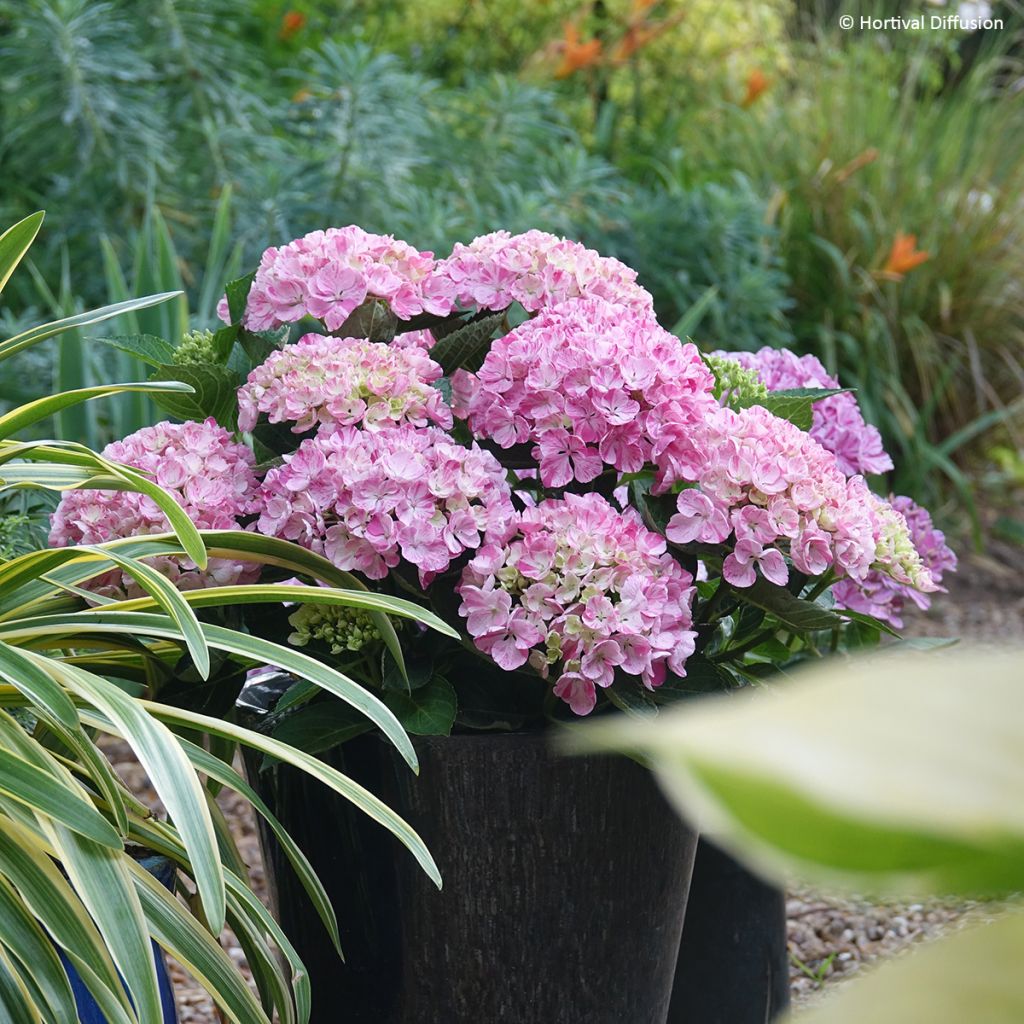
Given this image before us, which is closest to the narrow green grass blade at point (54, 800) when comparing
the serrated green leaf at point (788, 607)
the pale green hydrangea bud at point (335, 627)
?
the pale green hydrangea bud at point (335, 627)

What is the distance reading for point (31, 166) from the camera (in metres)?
3.20

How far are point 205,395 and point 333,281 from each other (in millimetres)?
166

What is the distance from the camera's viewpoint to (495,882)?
1.12m

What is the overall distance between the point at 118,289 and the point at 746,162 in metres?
2.54

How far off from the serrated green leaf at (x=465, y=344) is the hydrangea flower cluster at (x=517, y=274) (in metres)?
0.03

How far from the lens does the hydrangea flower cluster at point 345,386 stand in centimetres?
110

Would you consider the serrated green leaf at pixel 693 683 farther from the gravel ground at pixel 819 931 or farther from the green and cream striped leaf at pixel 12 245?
the green and cream striped leaf at pixel 12 245

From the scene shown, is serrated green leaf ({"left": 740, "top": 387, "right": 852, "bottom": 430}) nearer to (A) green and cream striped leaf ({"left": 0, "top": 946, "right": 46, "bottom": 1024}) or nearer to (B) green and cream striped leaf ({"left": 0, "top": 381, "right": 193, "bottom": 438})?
(B) green and cream striped leaf ({"left": 0, "top": 381, "right": 193, "bottom": 438})

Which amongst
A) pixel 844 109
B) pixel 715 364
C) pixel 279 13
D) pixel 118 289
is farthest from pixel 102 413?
pixel 844 109

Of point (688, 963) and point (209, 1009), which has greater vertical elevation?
point (688, 963)

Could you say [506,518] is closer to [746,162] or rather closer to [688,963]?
[688,963]

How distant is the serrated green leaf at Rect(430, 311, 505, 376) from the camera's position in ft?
3.93

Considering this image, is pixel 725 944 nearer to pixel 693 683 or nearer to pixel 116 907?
pixel 693 683

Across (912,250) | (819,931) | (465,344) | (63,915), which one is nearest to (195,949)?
(63,915)
